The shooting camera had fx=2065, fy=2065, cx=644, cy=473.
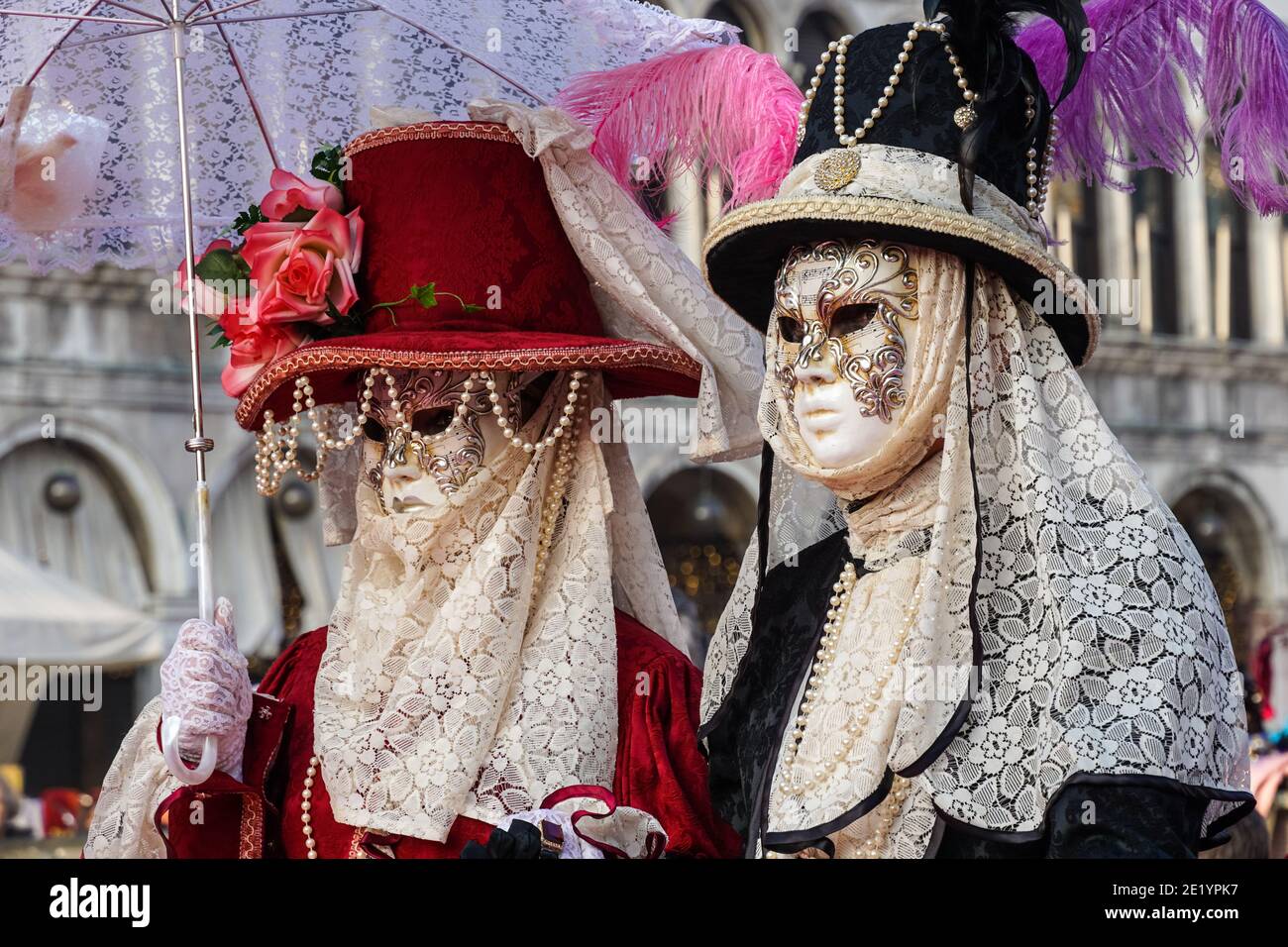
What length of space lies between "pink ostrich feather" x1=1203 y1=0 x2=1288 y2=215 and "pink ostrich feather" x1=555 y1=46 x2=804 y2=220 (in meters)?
0.66

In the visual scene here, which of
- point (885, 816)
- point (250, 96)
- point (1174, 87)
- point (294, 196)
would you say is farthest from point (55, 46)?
point (885, 816)

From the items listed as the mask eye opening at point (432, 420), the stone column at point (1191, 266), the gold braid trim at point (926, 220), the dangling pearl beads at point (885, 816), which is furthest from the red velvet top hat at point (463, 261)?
the stone column at point (1191, 266)

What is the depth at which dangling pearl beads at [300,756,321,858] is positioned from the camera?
3322 millimetres

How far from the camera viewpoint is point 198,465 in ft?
11.2

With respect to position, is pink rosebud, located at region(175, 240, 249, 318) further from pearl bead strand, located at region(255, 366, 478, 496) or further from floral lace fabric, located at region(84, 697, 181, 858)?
floral lace fabric, located at region(84, 697, 181, 858)

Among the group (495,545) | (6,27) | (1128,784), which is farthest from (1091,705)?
(6,27)

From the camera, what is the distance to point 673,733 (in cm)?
324

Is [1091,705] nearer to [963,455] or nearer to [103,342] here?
[963,455]

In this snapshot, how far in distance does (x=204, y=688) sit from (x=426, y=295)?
0.73 metres

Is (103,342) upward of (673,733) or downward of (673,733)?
upward

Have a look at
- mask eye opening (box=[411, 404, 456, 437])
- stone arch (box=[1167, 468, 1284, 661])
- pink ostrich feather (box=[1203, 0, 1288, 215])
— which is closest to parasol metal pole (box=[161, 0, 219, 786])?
mask eye opening (box=[411, 404, 456, 437])

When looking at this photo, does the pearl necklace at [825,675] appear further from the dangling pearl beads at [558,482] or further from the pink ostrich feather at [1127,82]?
the pink ostrich feather at [1127,82]
